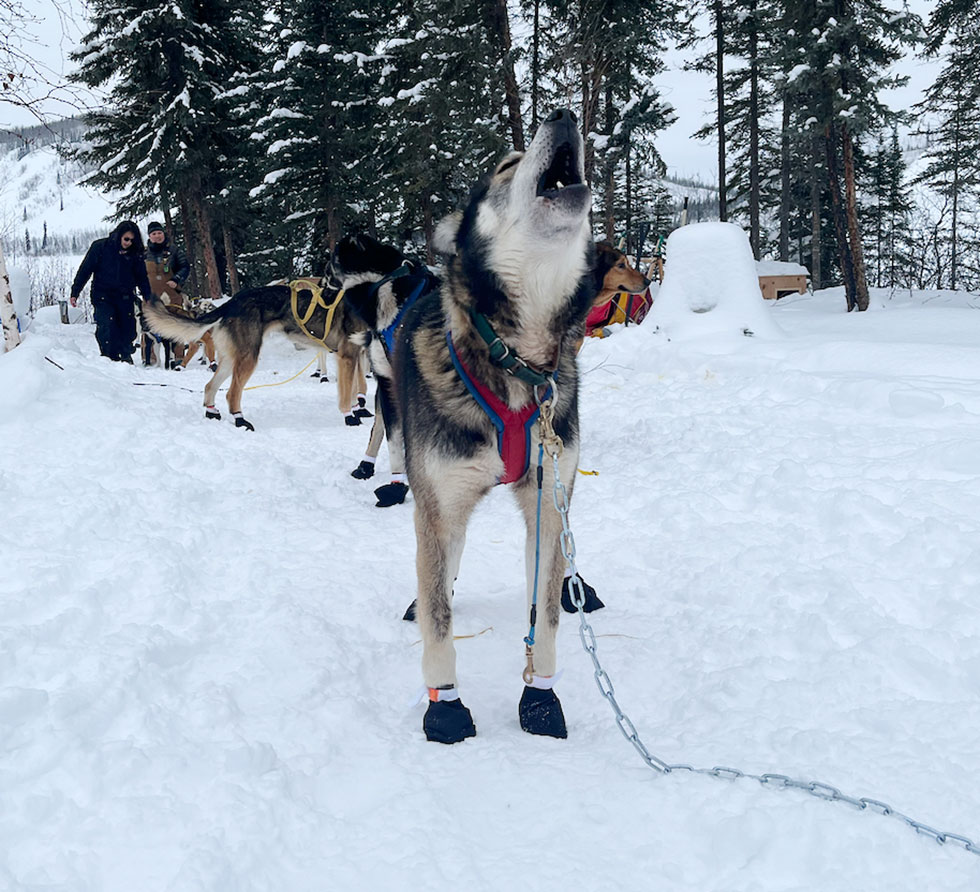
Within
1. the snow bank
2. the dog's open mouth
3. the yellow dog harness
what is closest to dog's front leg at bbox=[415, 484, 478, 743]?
the dog's open mouth

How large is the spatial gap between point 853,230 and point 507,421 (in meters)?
15.8

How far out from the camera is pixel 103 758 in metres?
1.89

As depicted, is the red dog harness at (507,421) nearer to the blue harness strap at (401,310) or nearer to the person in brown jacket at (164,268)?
the blue harness strap at (401,310)

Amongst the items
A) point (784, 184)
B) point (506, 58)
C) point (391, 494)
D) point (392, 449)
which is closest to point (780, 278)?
point (784, 184)

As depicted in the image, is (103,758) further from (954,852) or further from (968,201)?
(968,201)

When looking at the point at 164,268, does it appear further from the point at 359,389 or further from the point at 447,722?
the point at 447,722

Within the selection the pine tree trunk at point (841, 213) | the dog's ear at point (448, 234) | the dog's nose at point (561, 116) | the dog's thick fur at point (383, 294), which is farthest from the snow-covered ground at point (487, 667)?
the pine tree trunk at point (841, 213)

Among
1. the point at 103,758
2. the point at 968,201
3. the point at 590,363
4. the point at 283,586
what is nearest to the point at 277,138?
the point at 590,363

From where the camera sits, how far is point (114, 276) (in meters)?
9.57

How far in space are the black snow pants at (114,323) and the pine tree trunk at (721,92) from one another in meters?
20.7

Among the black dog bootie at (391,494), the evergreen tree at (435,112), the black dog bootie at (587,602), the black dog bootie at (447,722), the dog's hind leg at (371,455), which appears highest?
the evergreen tree at (435,112)

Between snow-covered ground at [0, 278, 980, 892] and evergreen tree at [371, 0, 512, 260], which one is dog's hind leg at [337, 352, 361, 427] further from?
evergreen tree at [371, 0, 512, 260]

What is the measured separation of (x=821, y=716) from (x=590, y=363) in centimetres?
799

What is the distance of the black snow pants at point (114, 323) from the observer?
977cm
